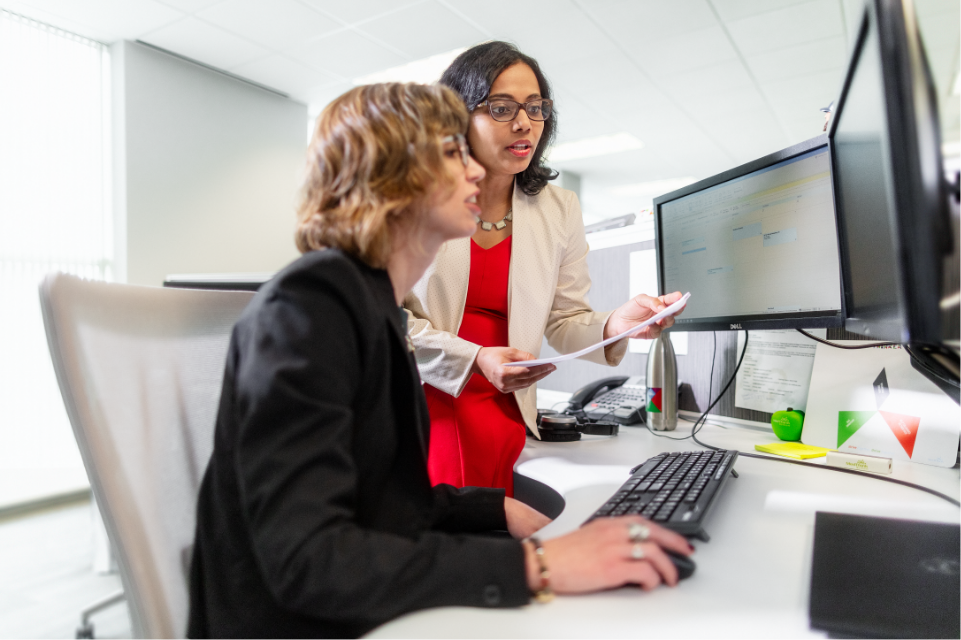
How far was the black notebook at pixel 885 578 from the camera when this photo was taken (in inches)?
17.0

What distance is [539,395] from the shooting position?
183 centimetres

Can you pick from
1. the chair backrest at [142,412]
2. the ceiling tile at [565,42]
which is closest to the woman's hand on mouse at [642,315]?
the chair backrest at [142,412]

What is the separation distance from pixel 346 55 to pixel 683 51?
2.10 metres

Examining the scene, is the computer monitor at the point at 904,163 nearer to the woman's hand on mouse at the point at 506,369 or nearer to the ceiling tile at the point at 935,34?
the ceiling tile at the point at 935,34

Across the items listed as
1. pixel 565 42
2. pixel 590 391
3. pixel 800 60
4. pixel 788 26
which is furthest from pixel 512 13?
pixel 590 391

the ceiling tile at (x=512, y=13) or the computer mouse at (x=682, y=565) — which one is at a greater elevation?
the ceiling tile at (x=512, y=13)

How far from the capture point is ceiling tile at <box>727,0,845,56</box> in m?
3.19

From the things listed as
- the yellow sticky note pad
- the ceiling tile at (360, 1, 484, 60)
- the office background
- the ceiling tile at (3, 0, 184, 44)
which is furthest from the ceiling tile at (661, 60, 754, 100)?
the yellow sticky note pad

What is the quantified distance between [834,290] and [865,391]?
0.75 feet

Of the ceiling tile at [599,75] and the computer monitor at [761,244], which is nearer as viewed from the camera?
the computer monitor at [761,244]

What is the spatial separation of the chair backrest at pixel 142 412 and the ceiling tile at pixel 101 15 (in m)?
3.14

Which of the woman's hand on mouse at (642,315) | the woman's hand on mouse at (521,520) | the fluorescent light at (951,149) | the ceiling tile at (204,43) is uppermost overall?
the ceiling tile at (204,43)

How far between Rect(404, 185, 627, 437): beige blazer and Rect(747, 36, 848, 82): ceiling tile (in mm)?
3202

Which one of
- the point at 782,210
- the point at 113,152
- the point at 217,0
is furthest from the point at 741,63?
the point at 113,152
